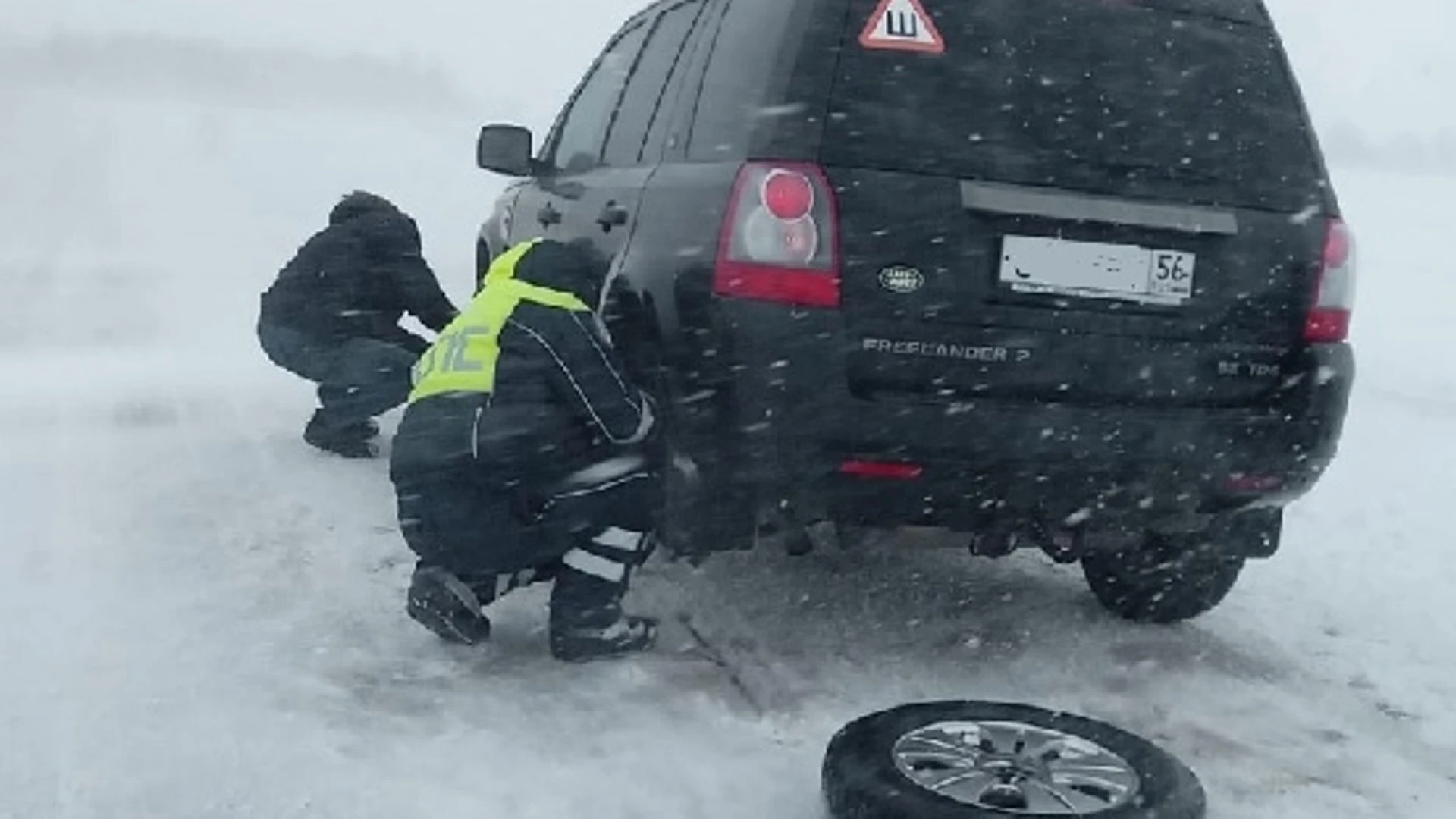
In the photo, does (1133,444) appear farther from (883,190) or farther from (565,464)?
(565,464)

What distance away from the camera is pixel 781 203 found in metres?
3.77

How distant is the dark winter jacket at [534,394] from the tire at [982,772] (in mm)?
1116

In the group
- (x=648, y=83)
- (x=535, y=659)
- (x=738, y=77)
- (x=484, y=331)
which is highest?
(x=738, y=77)

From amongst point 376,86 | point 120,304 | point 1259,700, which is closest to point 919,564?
point 1259,700

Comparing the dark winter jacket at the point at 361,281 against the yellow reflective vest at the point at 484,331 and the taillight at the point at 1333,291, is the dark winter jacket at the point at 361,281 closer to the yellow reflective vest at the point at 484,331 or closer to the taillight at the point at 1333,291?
the yellow reflective vest at the point at 484,331

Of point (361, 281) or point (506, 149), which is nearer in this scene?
point (506, 149)

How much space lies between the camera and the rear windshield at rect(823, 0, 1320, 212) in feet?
12.7

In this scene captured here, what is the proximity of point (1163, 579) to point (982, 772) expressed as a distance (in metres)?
1.67

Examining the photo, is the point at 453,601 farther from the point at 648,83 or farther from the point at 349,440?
the point at 349,440

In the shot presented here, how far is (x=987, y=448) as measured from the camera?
3838 millimetres

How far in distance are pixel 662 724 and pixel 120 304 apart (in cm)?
1021

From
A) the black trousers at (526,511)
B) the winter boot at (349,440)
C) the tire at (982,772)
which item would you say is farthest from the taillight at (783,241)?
the winter boot at (349,440)

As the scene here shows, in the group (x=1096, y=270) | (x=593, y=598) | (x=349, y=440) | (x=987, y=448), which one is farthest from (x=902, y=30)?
(x=349, y=440)

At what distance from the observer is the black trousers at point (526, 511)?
4.20 meters
